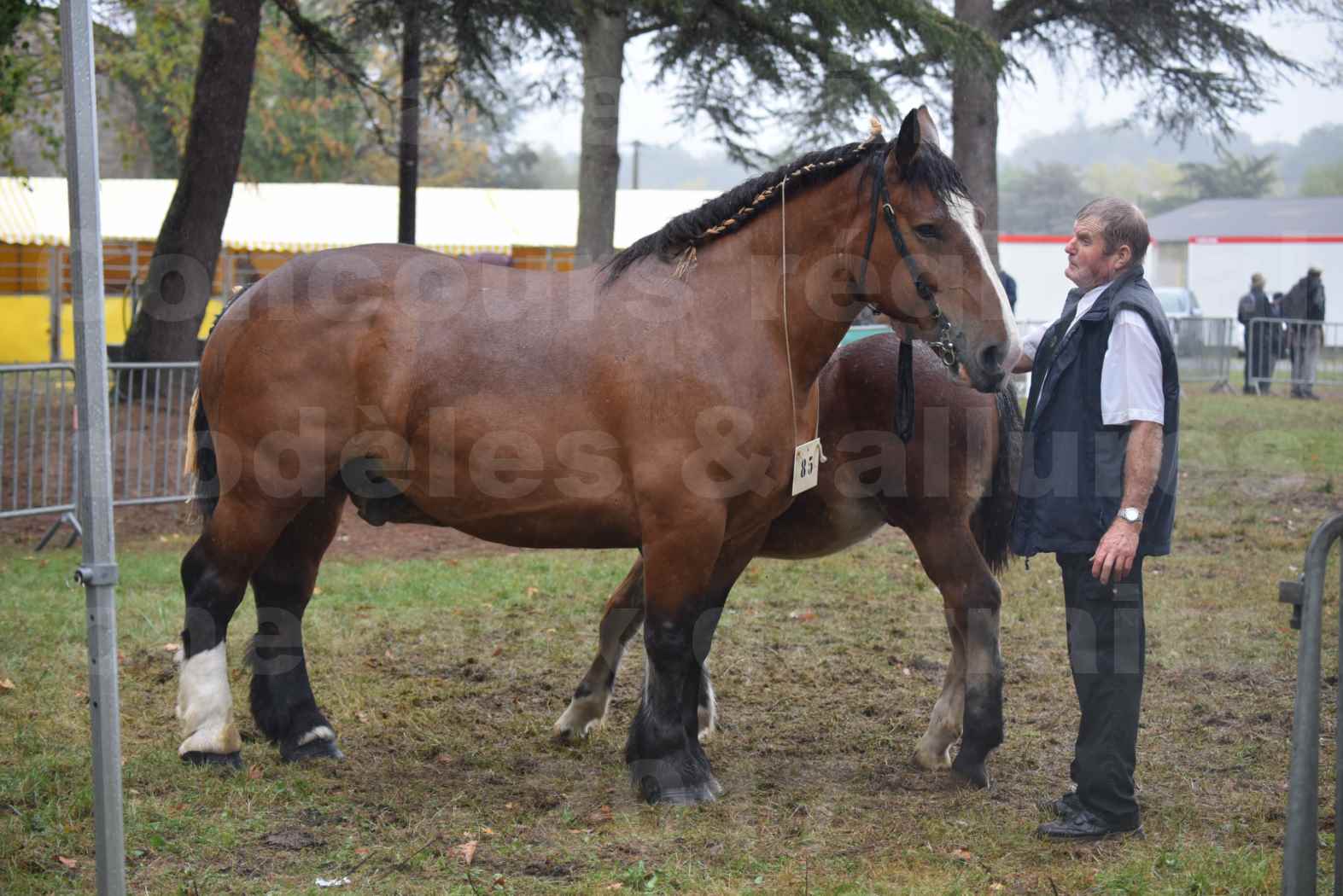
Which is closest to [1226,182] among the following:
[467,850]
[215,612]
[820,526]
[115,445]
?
[115,445]

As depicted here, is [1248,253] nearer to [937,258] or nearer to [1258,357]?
[1258,357]

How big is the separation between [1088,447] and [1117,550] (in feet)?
1.32

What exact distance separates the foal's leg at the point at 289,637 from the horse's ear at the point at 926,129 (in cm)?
266

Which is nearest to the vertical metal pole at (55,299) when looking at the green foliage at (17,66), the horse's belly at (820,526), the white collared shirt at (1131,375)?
the green foliage at (17,66)

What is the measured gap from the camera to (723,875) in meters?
3.79

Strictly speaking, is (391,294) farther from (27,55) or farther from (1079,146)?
(1079,146)

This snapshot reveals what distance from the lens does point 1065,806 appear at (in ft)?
14.2

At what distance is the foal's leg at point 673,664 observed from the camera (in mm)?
4312

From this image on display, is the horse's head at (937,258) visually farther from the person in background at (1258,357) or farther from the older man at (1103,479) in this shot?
the person in background at (1258,357)

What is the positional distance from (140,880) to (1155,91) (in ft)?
48.7

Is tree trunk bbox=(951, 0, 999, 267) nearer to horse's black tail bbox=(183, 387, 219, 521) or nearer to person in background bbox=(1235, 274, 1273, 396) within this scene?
person in background bbox=(1235, 274, 1273, 396)

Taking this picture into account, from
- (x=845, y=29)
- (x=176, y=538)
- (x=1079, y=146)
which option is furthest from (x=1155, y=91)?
(x=1079, y=146)

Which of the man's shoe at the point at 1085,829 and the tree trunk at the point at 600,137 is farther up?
the tree trunk at the point at 600,137

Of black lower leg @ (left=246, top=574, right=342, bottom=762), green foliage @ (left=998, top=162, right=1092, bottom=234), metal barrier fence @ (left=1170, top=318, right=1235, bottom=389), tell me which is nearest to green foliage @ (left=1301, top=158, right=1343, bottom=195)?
green foliage @ (left=998, top=162, right=1092, bottom=234)
